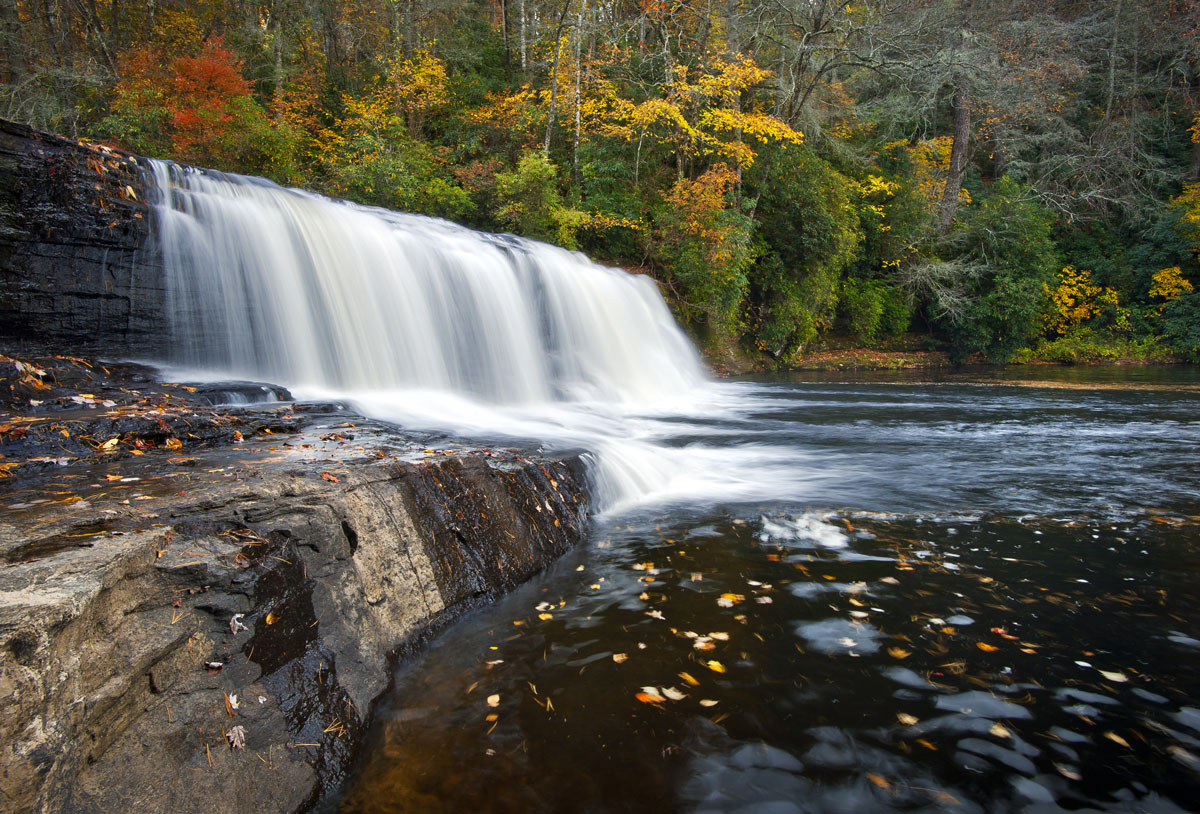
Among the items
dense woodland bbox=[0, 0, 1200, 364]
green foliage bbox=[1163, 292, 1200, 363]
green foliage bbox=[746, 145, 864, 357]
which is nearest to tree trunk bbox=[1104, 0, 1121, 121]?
dense woodland bbox=[0, 0, 1200, 364]

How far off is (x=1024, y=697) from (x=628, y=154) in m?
17.9

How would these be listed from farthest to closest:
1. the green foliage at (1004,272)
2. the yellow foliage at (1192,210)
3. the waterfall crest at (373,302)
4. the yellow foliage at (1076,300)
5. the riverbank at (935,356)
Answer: the yellow foliage at (1076,300) → the yellow foliage at (1192,210) → the riverbank at (935,356) → the green foliage at (1004,272) → the waterfall crest at (373,302)

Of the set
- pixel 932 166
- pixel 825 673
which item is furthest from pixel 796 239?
pixel 825 673

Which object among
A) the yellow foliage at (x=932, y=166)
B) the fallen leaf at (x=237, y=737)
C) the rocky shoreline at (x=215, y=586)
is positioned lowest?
the fallen leaf at (x=237, y=737)

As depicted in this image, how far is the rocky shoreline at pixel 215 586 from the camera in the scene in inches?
66.8

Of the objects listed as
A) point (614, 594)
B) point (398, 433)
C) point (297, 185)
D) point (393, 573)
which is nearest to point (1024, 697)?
point (614, 594)

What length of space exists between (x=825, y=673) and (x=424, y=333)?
315 inches

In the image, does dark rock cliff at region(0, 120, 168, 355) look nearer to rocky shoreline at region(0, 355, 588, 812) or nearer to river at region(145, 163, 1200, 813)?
river at region(145, 163, 1200, 813)

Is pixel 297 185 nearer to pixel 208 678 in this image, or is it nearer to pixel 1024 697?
pixel 208 678

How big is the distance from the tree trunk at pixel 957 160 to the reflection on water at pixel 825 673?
19.9m

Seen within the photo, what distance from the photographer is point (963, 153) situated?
22.6m

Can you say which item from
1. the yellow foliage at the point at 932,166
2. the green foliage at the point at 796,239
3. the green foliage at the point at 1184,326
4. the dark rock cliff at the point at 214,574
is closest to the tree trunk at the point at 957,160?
the yellow foliage at the point at 932,166

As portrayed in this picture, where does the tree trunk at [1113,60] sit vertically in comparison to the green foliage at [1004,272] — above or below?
above

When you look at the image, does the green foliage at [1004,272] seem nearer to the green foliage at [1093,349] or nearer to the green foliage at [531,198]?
the green foliage at [1093,349]
